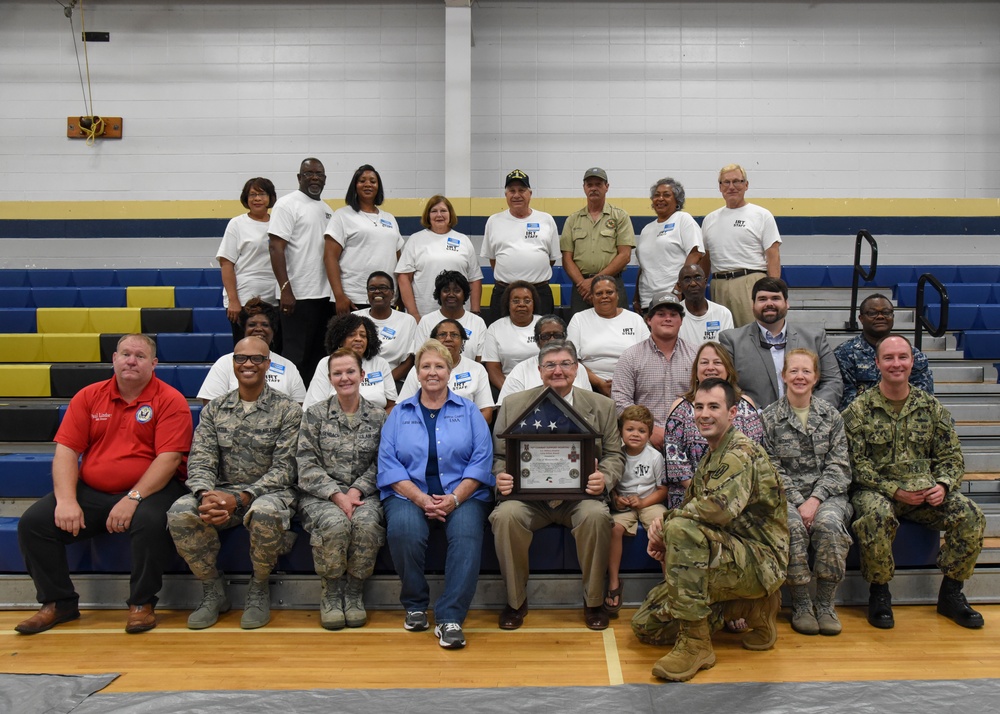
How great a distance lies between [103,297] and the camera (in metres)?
6.64

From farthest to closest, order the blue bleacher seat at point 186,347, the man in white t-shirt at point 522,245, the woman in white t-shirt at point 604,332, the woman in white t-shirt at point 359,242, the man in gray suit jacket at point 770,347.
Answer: the blue bleacher seat at point 186,347
the man in white t-shirt at point 522,245
the woman in white t-shirt at point 359,242
the woman in white t-shirt at point 604,332
the man in gray suit jacket at point 770,347

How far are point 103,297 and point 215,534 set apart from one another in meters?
3.78

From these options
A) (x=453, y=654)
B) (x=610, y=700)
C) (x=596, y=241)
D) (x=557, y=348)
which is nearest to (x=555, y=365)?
(x=557, y=348)

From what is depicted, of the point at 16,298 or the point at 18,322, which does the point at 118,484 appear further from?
the point at 16,298

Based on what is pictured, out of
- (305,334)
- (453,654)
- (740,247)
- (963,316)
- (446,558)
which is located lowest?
(453,654)

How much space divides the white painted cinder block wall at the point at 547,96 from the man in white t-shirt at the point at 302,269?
3600 mm

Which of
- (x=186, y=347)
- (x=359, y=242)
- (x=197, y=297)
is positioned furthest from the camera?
(x=197, y=297)

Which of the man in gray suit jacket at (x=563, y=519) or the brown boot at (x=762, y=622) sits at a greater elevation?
the man in gray suit jacket at (x=563, y=519)

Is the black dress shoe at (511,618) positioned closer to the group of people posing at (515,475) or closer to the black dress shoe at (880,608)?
the group of people posing at (515,475)

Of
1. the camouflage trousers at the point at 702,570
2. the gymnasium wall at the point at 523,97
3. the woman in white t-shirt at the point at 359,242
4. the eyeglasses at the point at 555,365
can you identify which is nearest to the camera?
the camouflage trousers at the point at 702,570

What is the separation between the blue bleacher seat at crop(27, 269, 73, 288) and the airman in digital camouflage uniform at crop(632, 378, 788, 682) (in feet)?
19.2

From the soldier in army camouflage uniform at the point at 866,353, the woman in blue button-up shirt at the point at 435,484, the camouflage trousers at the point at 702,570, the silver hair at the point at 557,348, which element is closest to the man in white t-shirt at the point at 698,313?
the soldier in army camouflage uniform at the point at 866,353

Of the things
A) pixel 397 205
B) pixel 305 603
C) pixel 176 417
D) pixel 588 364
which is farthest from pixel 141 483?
pixel 397 205

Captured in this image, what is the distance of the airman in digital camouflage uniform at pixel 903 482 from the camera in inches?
139
